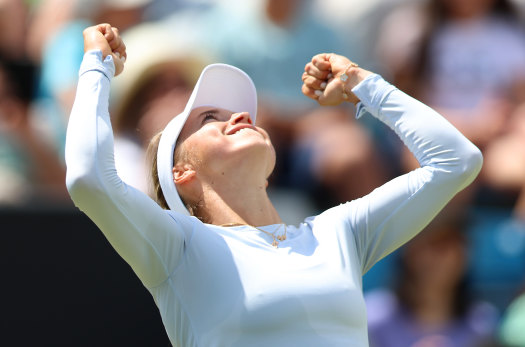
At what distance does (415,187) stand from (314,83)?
488mm

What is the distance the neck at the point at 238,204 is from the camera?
8.97 feet

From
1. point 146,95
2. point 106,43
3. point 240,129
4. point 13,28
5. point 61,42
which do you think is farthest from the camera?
point 13,28

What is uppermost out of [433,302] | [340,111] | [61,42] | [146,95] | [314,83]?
[314,83]

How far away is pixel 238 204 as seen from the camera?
8.98ft

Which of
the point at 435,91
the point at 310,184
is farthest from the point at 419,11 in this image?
the point at 310,184

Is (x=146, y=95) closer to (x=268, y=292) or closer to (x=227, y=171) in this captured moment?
(x=227, y=171)

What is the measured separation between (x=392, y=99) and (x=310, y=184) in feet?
7.25

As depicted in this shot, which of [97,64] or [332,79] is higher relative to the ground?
[97,64]

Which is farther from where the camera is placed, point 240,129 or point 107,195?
point 240,129

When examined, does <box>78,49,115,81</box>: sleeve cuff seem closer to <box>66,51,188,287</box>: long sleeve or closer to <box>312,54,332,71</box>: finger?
<box>66,51,188,287</box>: long sleeve

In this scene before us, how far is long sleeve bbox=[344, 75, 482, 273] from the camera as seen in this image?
267 cm

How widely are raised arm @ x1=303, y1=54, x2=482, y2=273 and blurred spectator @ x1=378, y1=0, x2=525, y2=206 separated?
2.39 meters

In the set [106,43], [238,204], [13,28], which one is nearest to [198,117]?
[238,204]

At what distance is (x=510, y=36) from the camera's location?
5.48 meters
